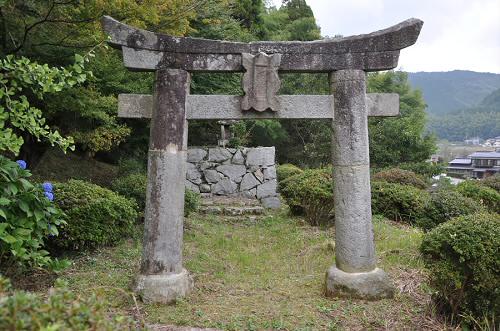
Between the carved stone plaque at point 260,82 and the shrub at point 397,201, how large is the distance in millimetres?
5340

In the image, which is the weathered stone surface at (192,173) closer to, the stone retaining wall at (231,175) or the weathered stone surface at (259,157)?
the stone retaining wall at (231,175)

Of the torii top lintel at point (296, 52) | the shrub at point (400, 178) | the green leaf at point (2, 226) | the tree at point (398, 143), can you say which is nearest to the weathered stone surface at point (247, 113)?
→ the torii top lintel at point (296, 52)

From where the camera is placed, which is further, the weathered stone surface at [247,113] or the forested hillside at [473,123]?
the forested hillside at [473,123]

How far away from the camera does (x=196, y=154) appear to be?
11422 mm

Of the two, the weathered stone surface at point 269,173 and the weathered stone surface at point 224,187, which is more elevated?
the weathered stone surface at point 269,173

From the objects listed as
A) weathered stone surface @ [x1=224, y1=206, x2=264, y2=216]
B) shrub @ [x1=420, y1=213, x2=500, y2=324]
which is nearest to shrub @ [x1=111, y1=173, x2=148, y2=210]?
weathered stone surface @ [x1=224, y1=206, x2=264, y2=216]

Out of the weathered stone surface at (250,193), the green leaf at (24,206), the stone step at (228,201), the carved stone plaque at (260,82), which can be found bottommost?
the stone step at (228,201)

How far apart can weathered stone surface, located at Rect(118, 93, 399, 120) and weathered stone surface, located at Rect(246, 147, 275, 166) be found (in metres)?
6.76

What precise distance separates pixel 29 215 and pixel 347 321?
10.6ft

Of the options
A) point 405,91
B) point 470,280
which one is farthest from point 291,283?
point 405,91

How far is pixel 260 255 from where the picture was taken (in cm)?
691

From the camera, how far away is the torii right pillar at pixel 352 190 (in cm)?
462

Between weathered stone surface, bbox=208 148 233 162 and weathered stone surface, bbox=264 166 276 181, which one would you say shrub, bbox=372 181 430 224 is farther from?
weathered stone surface, bbox=208 148 233 162

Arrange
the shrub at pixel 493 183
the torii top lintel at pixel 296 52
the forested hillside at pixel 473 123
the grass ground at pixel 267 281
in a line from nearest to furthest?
the grass ground at pixel 267 281, the torii top lintel at pixel 296 52, the shrub at pixel 493 183, the forested hillside at pixel 473 123
